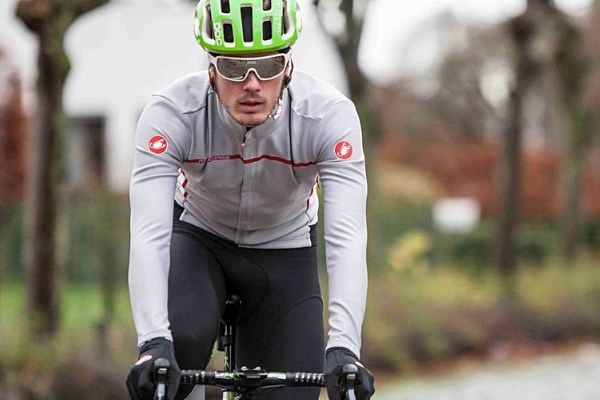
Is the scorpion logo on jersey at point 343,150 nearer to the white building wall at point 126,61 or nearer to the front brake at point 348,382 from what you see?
the front brake at point 348,382

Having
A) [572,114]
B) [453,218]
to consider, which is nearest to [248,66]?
[572,114]

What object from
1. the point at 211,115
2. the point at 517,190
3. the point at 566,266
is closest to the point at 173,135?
the point at 211,115

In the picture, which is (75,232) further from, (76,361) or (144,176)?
(144,176)

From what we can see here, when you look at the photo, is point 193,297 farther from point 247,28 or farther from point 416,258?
point 416,258

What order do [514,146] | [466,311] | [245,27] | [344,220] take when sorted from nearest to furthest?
1. [245,27]
2. [344,220]
3. [466,311]
4. [514,146]

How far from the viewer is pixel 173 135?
493cm

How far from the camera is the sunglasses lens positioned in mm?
4750

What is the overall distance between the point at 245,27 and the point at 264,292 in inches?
50.3

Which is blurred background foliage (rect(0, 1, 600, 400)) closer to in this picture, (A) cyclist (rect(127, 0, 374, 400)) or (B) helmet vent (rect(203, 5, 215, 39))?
(A) cyclist (rect(127, 0, 374, 400))

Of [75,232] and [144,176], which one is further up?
[75,232]

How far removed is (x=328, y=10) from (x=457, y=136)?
2015 centimetres

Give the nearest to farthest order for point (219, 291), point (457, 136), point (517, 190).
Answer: point (219, 291) → point (517, 190) → point (457, 136)

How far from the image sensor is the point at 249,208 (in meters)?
5.30

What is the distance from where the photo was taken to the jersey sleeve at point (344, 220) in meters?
4.71
